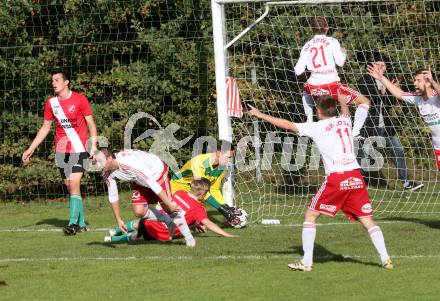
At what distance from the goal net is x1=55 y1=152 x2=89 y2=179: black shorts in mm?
2531

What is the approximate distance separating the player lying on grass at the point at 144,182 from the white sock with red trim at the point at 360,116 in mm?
4085

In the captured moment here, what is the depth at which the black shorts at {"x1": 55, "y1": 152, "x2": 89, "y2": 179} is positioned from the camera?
13711 mm

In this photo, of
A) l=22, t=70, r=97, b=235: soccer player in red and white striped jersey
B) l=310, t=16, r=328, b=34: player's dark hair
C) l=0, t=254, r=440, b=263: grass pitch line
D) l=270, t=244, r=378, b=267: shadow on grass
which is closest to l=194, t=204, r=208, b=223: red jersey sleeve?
l=270, t=244, r=378, b=267: shadow on grass

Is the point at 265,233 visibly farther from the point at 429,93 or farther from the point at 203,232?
the point at 429,93

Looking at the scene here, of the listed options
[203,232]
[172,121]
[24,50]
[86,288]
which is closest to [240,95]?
[172,121]

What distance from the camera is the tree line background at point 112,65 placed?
16953 millimetres

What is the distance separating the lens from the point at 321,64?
14203 millimetres

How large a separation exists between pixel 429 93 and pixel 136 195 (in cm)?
390

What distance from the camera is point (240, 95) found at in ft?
50.5

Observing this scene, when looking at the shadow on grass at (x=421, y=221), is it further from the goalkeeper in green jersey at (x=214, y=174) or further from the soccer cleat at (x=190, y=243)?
the soccer cleat at (x=190, y=243)

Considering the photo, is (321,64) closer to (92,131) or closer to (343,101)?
(343,101)

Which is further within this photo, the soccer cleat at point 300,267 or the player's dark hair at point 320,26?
the player's dark hair at point 320,26

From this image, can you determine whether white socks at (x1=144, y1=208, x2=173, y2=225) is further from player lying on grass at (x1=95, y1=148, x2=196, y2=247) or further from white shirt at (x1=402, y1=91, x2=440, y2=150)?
white shirt at (x1=402, y1=91, x2=440, y2=150)

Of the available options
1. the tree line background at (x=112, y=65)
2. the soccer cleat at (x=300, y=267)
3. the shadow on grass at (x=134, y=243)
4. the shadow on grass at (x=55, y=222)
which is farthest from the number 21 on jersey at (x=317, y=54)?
the soccer cleat at (x=300, y=267)
